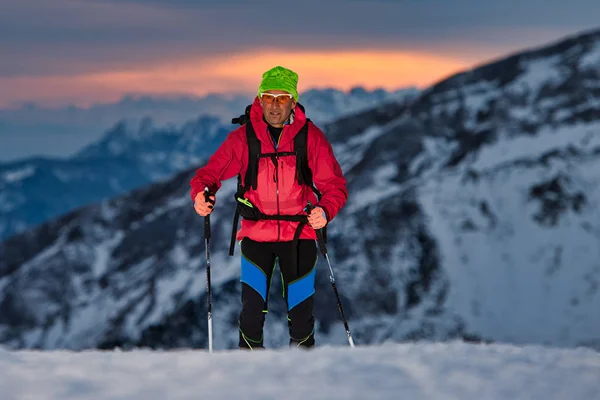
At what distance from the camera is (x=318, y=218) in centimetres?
906

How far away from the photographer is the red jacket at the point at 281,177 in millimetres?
9336

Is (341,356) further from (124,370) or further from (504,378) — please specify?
(124,370)

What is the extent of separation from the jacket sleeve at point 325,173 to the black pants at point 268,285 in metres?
0.73

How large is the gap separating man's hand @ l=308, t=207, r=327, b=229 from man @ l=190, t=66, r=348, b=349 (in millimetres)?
91

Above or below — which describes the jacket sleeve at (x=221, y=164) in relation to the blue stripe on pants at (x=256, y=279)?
above

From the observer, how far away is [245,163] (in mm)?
9609

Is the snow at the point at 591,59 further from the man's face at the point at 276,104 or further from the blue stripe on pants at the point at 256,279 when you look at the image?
the blue stripe on pants at the point at 256,279

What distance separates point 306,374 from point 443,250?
98.3m

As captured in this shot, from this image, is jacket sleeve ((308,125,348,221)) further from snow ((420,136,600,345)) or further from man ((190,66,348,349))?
snow ((420,136,600,345))

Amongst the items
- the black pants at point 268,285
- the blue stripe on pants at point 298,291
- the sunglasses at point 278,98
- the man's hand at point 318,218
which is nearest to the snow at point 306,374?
the man's hand at point 318,218

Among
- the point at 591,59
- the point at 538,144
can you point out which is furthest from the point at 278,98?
the point at 591,59

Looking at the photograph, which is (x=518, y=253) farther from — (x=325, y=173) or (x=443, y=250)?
(x=325, y=173)

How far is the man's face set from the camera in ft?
30.7

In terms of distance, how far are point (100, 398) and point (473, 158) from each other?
120738mm
